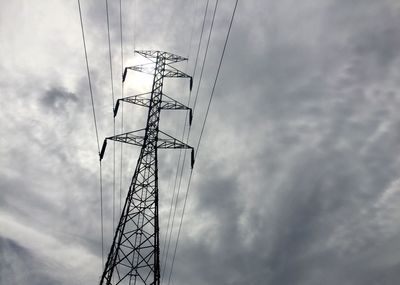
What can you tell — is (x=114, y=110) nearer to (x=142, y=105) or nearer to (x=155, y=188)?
(x=142, y=105)

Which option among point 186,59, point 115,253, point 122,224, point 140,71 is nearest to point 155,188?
point 122,224

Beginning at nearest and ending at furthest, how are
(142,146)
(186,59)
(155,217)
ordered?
(155,217)
(142,146)
(186,59)

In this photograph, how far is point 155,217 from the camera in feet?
62.3

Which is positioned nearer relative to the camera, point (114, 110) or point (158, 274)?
point (158, 274)

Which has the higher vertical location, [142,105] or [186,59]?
[186,59]

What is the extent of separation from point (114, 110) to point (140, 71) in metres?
4.51

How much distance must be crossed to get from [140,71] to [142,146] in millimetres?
7923

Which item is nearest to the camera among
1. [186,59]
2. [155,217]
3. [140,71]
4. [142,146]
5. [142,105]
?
[155,217]

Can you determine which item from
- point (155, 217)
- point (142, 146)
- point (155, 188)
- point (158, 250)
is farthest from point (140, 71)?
point (158, 250)

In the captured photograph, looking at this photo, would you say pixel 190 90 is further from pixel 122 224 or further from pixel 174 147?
pixel 122 224

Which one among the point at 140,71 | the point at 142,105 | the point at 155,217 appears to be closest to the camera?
the point at 155,217

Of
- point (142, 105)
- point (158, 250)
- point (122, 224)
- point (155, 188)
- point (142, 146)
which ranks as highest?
point (142, 105)

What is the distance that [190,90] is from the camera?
1127 inches

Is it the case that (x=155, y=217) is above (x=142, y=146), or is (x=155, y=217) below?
below
